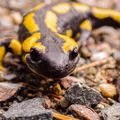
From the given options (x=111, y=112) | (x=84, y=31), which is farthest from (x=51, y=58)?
(x=84, y=31)

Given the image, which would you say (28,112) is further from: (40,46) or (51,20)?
(51,20)

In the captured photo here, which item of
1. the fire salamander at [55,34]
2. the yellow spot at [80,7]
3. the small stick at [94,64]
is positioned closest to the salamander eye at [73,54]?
the fire salamander at [55,34]

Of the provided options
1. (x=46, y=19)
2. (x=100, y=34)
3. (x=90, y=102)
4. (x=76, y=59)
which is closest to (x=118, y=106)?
(x=90, y=102)

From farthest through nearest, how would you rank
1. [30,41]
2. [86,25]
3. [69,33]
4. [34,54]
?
[86,25] → [69,33] → [30,41] → [34,54]

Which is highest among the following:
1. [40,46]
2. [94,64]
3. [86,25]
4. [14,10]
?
[40,46]

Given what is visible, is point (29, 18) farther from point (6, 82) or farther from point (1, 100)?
point (1, 100)

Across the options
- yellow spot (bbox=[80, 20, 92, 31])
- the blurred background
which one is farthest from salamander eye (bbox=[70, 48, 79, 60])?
yellow spot (bbox=[80, 20, 92, 31])

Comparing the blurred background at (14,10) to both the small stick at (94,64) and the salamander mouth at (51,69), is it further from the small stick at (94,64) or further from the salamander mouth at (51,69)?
the salamander mouth at (51,69)
